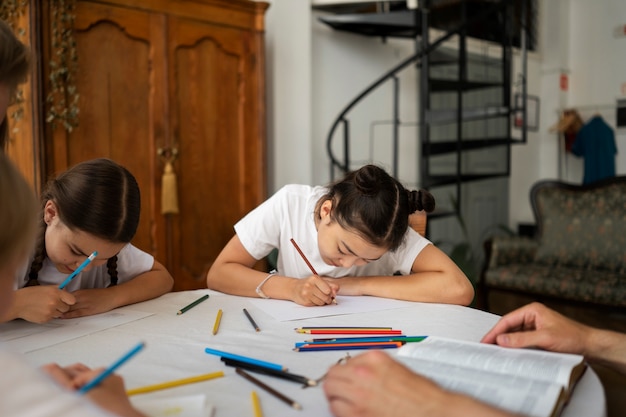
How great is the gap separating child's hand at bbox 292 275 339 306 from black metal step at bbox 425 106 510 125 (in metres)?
3.16

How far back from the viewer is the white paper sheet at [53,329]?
1048 mm

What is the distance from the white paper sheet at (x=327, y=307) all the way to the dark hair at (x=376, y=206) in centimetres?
15

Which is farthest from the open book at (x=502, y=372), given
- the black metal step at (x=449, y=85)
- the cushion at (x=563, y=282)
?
the black metal step at (x=449, y=85)

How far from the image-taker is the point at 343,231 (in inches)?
58.2

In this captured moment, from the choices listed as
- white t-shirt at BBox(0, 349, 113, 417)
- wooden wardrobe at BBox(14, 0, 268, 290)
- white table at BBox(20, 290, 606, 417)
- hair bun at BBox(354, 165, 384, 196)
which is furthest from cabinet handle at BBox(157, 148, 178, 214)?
white t-shirt at BBox(0, 349, 113, 417)

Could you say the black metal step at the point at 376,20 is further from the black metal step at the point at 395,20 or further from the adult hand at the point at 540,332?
the adult hand at the point at 540,332

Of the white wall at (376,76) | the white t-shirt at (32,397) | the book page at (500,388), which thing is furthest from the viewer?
the white wall at (376,76)

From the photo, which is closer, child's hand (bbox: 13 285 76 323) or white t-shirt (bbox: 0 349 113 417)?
white t-shirt (bbox: 0 349 113 417)

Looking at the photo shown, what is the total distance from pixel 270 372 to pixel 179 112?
2.65 m

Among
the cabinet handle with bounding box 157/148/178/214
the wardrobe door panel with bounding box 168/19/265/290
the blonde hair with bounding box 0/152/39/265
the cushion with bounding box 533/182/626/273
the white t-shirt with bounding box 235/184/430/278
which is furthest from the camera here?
the cushion with bounding box 533/182/626/273

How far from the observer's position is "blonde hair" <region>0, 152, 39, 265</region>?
58cm

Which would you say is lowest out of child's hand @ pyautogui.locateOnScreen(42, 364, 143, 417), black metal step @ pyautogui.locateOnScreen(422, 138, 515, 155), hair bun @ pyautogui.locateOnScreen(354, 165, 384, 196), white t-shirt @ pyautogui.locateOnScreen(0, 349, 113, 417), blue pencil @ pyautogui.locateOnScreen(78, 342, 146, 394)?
child's hand @ pyautogui.locateOnScreen(42, 364, 143, 417)

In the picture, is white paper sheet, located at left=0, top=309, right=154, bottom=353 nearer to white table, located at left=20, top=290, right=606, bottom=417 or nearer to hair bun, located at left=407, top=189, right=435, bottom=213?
white table, located at left=20, top=290, right=606, bottom=417

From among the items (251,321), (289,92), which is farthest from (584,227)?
(251,321)
